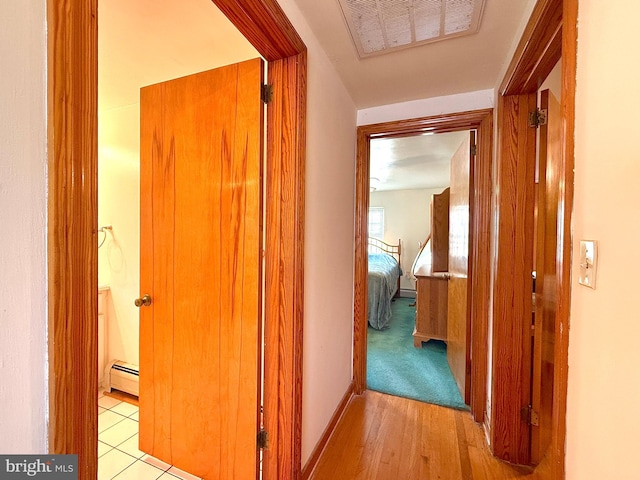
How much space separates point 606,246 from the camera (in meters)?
0.58

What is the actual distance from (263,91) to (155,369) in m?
1.52

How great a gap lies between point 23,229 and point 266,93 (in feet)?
3.36

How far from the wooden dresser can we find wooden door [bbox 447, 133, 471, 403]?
1.48 ft

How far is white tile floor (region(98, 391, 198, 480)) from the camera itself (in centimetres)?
139

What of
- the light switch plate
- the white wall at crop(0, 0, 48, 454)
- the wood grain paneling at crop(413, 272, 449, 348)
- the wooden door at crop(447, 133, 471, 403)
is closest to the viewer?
the white wall at crop(0, 0, 48, 454)

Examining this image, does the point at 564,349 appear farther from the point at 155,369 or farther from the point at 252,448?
the point at 155,369

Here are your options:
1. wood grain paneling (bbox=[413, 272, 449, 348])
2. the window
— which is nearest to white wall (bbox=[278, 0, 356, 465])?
wood grain paneling (bbox=[413, 272, 449, 348])

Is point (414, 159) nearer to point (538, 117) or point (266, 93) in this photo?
point (538, 117)

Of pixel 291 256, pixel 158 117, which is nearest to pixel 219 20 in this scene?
pixel 158 117

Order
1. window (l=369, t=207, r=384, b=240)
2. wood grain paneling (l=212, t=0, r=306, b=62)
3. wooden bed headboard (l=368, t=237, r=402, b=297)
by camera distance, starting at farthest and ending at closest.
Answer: window (l=369, t=207, r=384, b=240)
wooden bed headboard (l=368, t=237, r=402, b=297)
wood grain paneling (l=212, t=0, r=306, b=62)

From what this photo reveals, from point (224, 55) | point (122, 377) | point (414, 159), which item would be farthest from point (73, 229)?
point (414, 159)

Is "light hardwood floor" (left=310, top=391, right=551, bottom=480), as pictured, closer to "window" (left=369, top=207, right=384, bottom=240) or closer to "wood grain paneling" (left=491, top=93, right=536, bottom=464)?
"wood grain paneling" (left=491, top=93, right=536, bottom=464)

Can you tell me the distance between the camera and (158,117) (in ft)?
4.51

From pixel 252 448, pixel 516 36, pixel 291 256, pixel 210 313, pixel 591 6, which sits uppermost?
pixel 516 36
